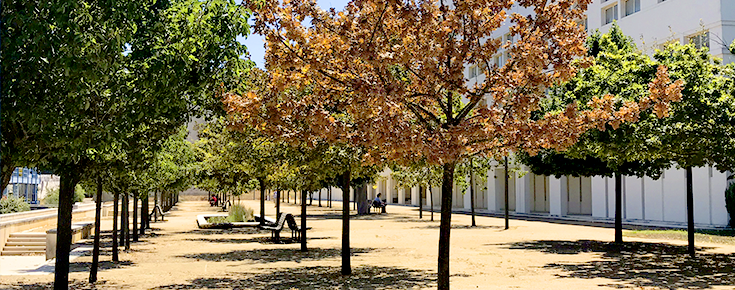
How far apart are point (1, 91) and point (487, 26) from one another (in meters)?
5.03

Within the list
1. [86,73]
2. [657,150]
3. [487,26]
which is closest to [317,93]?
[487,26]

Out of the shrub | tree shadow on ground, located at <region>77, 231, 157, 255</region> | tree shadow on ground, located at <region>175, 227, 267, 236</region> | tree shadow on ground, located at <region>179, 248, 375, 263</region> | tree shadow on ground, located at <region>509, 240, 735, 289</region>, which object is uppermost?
the shrub

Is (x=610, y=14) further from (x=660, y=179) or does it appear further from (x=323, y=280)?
(x=323, y=280)

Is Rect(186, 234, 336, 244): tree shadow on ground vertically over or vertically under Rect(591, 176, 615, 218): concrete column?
under

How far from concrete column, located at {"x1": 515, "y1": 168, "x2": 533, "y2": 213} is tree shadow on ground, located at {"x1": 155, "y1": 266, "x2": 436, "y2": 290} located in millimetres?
35200

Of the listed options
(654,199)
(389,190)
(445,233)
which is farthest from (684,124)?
(389,190)

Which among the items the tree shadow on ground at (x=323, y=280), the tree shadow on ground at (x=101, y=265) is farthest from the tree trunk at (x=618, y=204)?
the tree shadow on ground at (x=101, y=265)

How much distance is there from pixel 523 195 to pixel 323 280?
37.7 meters

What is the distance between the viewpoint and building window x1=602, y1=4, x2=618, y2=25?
39375mm

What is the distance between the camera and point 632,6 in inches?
1495

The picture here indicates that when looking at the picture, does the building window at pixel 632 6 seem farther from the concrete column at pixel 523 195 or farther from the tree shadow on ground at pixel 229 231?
the tree shadow on ground at pixel 229 231

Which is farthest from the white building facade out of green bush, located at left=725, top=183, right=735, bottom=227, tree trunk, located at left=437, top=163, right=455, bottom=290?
tree trunk, located at left=437, top=163, right=455, bottom=290

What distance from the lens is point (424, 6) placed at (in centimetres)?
793

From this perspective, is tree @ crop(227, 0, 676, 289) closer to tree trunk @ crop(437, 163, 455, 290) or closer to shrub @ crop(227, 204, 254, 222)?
tree trunk @ crop(437, 163, 455, 290)
